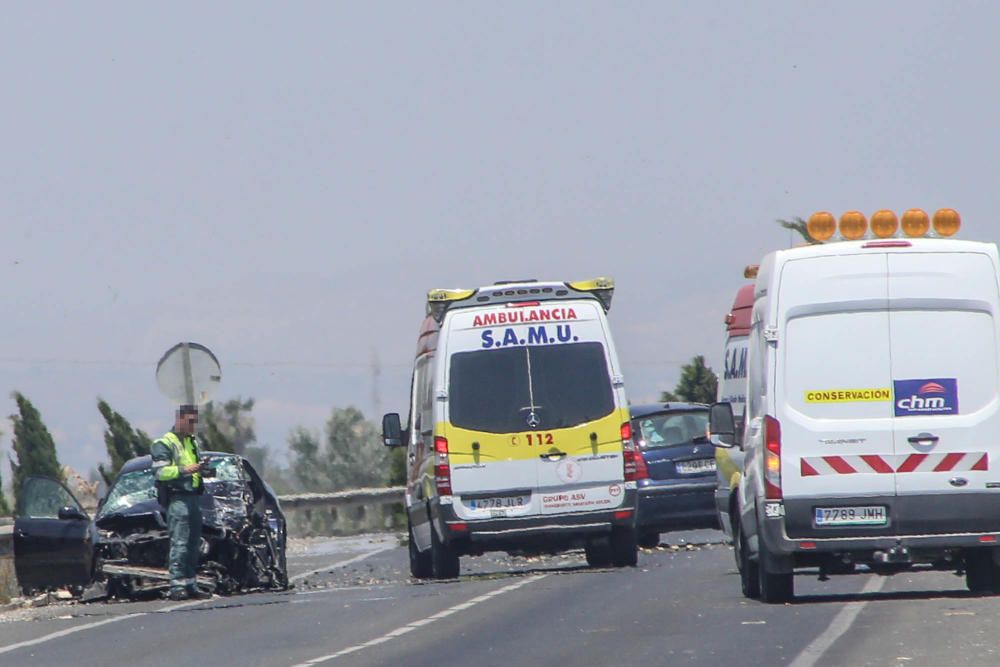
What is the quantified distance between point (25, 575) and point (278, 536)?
8.19 ft

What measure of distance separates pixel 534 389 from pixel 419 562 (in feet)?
8.21

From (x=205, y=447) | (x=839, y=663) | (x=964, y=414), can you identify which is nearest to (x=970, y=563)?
(x=964, y=414)

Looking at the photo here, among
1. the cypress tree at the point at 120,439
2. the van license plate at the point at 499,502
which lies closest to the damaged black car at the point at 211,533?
the van license plate at the point at 499,502

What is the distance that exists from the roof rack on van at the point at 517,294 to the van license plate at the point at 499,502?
1722 mm

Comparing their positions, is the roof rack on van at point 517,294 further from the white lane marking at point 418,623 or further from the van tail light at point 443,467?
the white lane marking at point 418,623

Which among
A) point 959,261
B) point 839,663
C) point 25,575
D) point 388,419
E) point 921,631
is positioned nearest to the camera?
point 839,663

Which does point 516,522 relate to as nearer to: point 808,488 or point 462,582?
point 462,582

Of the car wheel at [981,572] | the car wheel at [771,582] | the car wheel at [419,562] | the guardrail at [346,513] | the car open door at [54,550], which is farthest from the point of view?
the guardrail at [346,513]

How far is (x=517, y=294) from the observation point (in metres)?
21.2

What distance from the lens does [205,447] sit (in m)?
42.1

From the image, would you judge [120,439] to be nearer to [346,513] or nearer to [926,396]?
[346,513]

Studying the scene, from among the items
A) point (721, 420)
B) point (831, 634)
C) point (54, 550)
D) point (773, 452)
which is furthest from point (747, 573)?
point (54, 550)

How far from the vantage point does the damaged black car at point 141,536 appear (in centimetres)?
2006

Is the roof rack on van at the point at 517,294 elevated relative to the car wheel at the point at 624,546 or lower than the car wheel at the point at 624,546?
elevated
